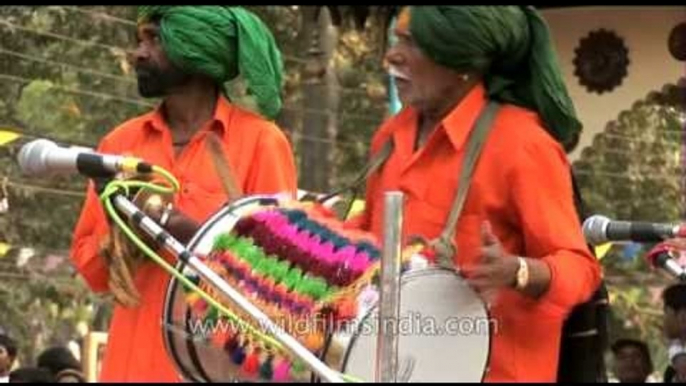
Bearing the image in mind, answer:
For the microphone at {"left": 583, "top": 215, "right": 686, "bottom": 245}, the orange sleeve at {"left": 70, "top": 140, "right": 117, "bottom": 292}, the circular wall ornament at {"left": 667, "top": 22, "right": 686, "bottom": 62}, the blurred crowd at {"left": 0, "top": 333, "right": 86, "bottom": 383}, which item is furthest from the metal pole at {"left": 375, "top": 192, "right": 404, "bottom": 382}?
the circular wall ornament at {"left": 667, "top": 22, "right": 686, "bottom": 62}

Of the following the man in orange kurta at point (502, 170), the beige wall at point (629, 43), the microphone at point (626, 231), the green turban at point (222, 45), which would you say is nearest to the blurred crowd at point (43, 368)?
the green turban at point (222, 45)

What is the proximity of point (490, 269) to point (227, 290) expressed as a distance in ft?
1.79

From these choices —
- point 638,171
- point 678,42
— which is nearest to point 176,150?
point 678,42

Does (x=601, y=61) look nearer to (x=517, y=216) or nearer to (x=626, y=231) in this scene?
(x=626, y=231)

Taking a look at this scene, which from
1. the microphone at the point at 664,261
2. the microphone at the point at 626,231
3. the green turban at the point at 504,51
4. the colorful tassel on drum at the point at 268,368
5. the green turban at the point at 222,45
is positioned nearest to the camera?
the colorful tassel on drum at the point at 268,368

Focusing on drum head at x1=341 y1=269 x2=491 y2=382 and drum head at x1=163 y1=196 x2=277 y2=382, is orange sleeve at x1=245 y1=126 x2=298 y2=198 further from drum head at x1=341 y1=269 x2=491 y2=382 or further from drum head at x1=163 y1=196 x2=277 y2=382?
drum head at x1=341 y1=269 x2=491 y2=382

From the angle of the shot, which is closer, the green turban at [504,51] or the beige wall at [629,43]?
the green turban at [504,51]

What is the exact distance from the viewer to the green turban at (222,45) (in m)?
4.58

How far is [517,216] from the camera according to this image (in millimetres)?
3883

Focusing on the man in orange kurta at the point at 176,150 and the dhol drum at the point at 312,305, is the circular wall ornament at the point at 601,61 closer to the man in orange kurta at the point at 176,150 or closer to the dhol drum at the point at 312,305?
the man in orange kurta at the point at 176,150

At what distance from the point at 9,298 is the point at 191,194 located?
9762 millimetres

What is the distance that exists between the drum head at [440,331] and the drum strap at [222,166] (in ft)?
3.09

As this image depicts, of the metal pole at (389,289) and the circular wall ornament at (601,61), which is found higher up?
the metal pole at (389,289)

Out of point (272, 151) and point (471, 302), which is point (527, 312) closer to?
point (471, 302)
